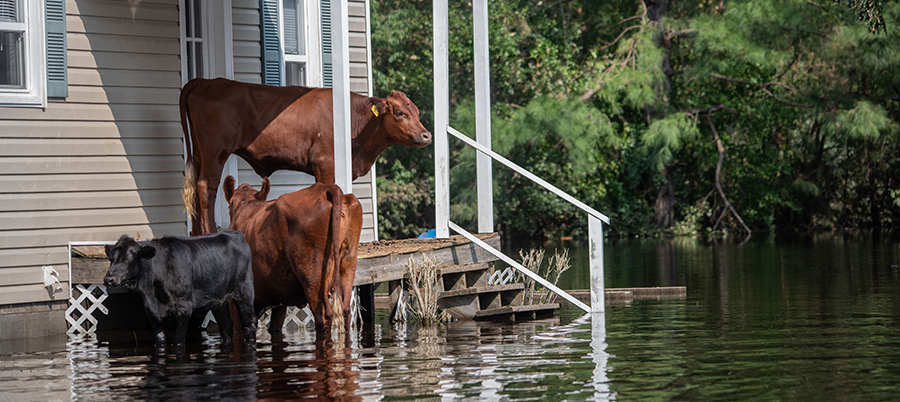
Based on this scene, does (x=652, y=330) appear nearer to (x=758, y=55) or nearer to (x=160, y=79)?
(x=160, y=79)

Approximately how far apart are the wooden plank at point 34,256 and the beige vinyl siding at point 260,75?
2.26 m

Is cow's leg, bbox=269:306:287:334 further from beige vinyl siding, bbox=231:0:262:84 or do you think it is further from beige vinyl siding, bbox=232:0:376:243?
beige vinyl siding, bbox=231:0:262:84

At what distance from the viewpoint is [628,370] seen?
7328mm

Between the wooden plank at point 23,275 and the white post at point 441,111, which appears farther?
the white post at point 441,111

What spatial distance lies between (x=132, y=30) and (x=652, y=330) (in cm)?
615

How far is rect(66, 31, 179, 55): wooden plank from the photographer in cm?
1089

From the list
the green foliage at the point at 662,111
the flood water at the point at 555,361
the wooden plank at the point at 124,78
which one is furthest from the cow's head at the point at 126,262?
the green foliage at the point at 662,111

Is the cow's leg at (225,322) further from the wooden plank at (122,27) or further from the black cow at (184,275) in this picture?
the wooden plank at (122,27)

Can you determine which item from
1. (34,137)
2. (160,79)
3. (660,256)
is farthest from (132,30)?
(660,256)

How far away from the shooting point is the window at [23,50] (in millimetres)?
10562

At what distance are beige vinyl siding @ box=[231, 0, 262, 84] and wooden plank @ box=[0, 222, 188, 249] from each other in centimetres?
186

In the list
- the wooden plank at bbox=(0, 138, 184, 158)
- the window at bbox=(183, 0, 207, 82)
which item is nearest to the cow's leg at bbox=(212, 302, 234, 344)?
the wooden plank at bbox=(0, 138, 184, 158)

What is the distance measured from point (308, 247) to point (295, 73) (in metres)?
3.64

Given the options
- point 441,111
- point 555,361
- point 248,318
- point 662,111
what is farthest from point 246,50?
point 662,111
